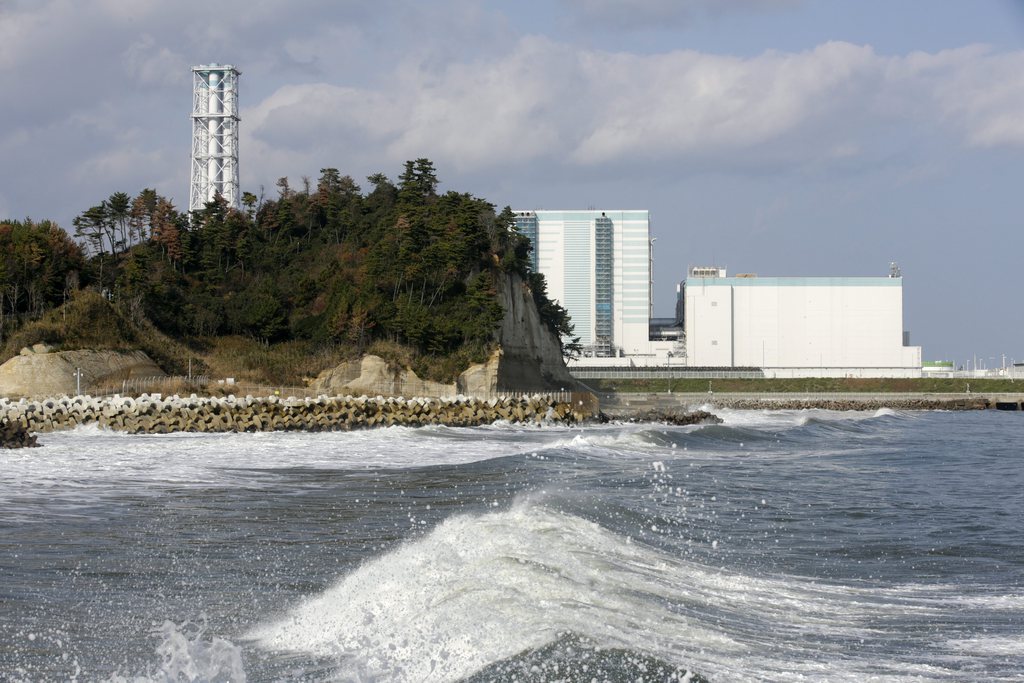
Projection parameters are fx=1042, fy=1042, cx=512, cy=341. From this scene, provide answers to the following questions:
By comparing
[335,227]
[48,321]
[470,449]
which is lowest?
[470,449]

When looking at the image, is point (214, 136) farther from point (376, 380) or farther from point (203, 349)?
point (376, 380)

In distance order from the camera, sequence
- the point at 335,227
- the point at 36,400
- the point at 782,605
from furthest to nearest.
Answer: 1. the point at 335,227
2. the point at 36,400
3. the point at 782,605

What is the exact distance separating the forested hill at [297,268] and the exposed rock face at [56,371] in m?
4.51

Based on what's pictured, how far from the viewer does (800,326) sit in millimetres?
99562

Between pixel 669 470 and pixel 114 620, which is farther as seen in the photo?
pixel 669 470

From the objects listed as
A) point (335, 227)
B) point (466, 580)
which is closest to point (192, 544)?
point (466, 580)

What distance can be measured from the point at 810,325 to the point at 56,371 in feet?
245

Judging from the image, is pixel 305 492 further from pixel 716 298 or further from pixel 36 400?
pixel 716 298

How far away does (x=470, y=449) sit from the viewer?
94.0ft

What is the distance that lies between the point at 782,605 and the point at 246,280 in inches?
2215

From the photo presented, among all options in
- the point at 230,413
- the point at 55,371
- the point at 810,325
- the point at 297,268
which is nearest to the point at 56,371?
the point at 55,371

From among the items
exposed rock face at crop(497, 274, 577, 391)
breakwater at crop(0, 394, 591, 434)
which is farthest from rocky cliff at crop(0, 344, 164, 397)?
exposed rock face at crop(497, 274, 577, 391)

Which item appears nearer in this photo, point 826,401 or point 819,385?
point 826,401

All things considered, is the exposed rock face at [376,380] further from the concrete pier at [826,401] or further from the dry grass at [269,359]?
the concrete pier at [826,401]
